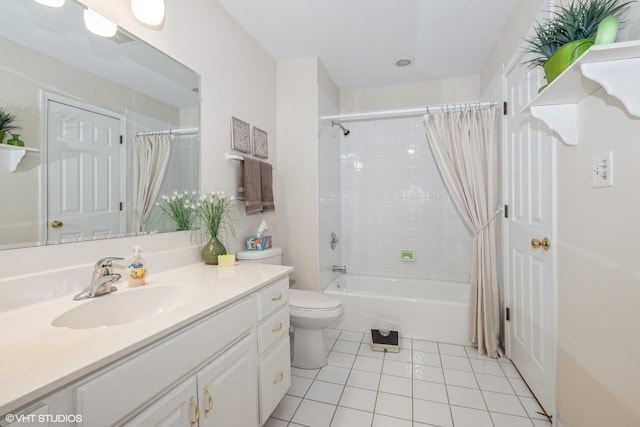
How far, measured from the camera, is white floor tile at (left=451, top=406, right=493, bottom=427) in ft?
4.74

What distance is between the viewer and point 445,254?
291 centimetres

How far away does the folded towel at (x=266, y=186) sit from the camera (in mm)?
2186

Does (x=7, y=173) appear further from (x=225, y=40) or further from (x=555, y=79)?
(x=555, y=79)

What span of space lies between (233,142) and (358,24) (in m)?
1.25

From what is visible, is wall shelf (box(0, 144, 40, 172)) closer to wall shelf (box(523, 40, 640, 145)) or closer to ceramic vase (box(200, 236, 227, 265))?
ceramic vase (box(200, 236, 227, 265))

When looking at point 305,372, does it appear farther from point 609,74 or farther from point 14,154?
point 609,74

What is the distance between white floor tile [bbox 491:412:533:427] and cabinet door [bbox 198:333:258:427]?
1224 millimetres

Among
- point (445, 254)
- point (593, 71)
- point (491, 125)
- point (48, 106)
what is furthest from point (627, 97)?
point (445, 254)

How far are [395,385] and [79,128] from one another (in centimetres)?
208

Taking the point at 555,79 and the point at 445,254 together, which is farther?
the point at 445,254

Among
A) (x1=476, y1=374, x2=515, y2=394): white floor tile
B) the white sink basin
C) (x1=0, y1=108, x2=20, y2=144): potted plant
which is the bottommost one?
(x1=476, y1=374, x2=515, y2=394): white floor tile

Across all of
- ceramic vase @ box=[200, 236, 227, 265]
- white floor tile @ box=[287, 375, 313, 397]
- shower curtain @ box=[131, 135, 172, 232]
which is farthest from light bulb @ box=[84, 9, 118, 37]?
white floor tile @ box=[287, 375, 313, 397]

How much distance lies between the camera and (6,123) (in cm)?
90

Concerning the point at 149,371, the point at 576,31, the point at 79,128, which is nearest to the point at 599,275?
the point at 576,31
